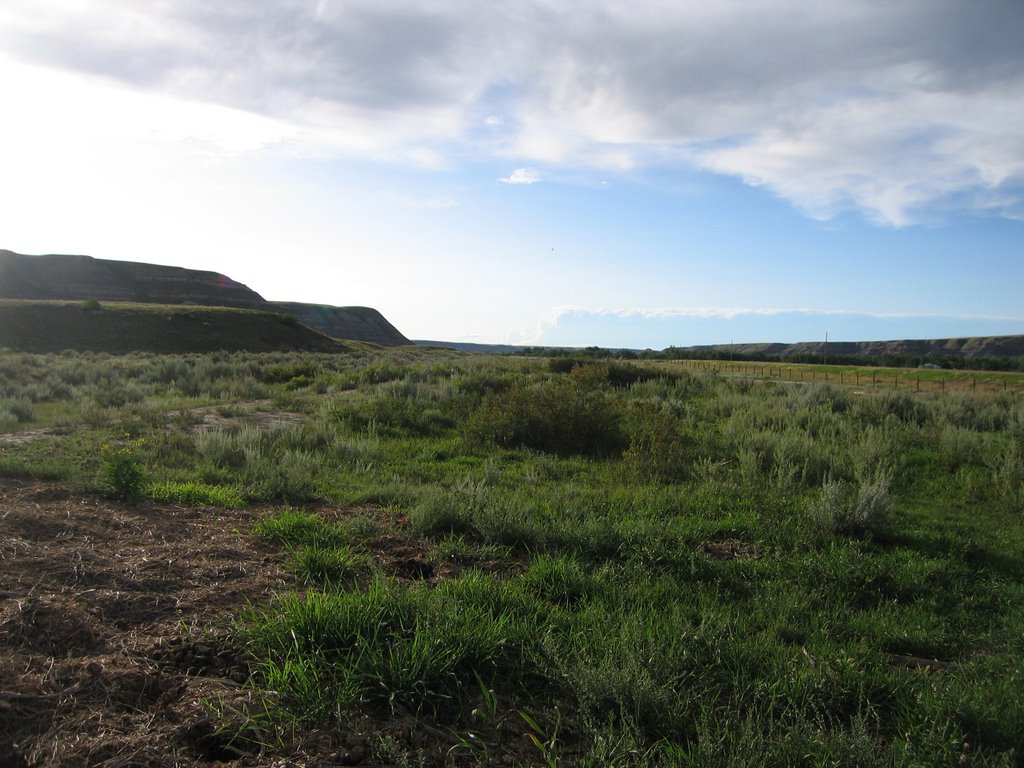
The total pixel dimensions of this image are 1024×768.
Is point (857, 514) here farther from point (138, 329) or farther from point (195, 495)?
point (138, 329)

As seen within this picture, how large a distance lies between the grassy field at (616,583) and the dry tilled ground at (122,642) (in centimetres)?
21

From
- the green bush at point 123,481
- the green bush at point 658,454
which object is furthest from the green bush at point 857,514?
the green bush at point 123,481

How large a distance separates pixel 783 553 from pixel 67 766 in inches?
197

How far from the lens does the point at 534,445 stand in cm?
1064

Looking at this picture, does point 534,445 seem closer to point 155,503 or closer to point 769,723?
point 155,503

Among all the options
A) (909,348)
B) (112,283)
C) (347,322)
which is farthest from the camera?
(909,348)

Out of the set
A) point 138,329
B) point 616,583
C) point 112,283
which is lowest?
point 616,583

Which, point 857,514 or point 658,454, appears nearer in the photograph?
point 857,514

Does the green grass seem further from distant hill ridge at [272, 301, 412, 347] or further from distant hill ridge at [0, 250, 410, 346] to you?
distant hill ridge at [272, 301, 412, 347]

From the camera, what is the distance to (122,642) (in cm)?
310

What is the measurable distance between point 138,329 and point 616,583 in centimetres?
5676

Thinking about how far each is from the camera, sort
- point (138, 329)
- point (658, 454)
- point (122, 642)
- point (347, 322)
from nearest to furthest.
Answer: point (122, 642)
point (658, 454)
point (138, 329)
point (347, 322)

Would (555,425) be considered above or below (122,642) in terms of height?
above

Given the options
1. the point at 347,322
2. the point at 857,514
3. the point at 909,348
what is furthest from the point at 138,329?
the point at 909,348
